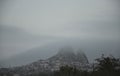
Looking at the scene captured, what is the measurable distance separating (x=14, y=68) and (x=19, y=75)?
2.43 metres

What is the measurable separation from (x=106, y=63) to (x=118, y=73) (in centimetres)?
318

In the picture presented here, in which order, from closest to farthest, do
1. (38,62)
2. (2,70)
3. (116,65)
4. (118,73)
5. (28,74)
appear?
1. (118,73)
2. (116,65)
3. (2,70)
4. (28,74)
5. (38,62)

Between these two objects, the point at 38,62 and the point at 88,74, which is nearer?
the point at 88,74

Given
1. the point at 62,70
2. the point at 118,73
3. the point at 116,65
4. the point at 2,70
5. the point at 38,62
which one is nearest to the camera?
the point at 118,73

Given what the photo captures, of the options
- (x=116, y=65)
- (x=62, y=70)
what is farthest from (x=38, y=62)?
(x=116, y=65)

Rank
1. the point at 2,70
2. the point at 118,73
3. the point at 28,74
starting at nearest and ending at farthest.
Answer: the point at 118,73
the point at 2,70
the point at 28,74

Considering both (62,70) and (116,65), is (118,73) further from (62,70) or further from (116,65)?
(62,70)

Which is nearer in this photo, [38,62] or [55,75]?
[55,75]

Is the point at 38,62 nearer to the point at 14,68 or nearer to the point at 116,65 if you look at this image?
the point at 14,68

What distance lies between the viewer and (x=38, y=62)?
2959 cm

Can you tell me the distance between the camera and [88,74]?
47.2ft

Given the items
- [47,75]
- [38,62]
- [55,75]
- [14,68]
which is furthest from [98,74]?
[38,62]

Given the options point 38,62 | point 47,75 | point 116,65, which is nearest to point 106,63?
point 116,65

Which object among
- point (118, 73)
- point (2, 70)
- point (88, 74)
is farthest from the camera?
point (2, 70)
